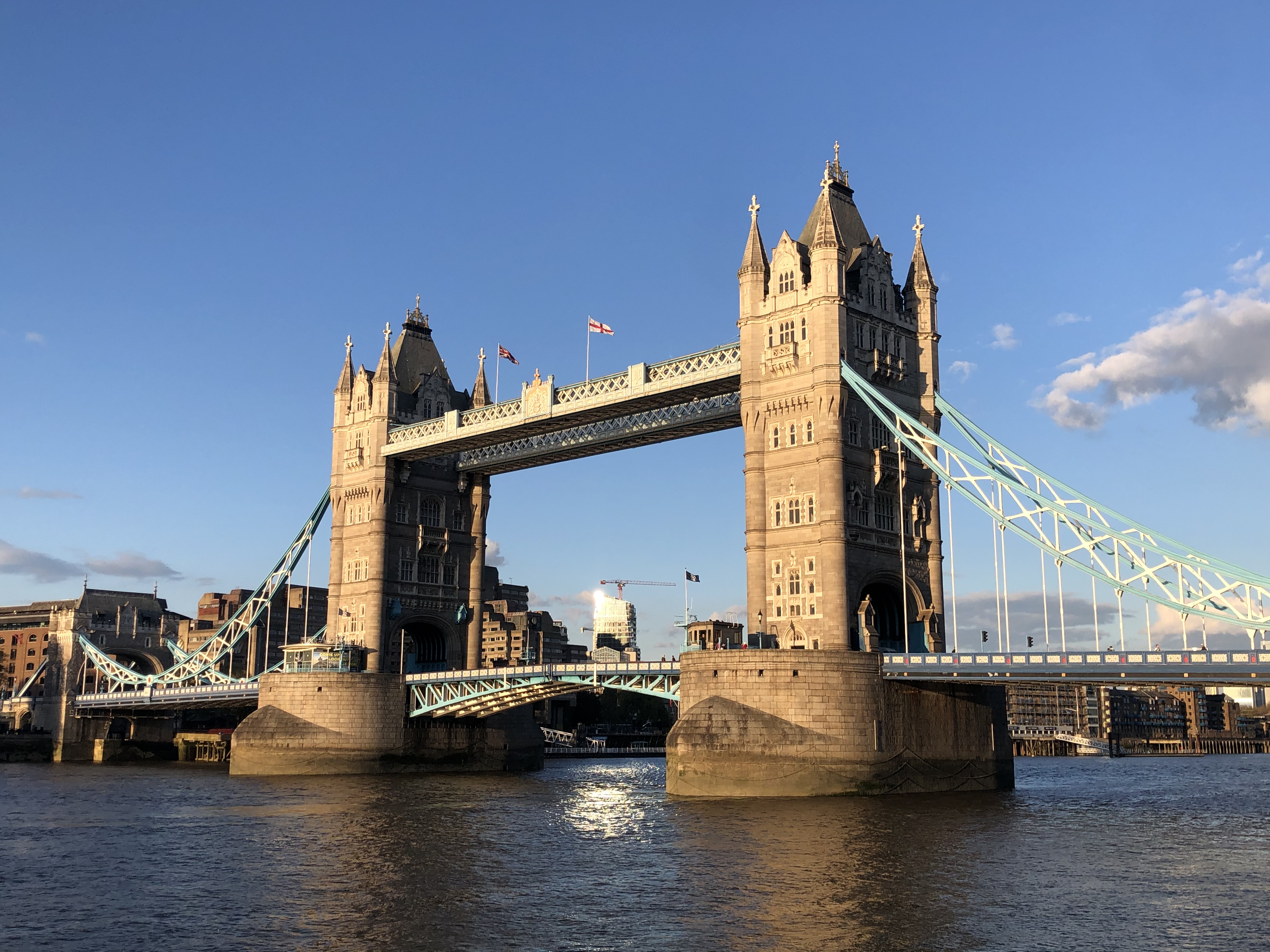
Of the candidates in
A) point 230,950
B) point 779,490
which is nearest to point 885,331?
point 779,490

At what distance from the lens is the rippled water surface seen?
30797 millimetres

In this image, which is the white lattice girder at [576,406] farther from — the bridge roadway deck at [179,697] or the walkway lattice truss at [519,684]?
the bridge roadway deck at [179,697]

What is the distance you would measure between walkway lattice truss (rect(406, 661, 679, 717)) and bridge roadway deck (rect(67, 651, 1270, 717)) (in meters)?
0.08

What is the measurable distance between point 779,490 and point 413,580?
38548 mm

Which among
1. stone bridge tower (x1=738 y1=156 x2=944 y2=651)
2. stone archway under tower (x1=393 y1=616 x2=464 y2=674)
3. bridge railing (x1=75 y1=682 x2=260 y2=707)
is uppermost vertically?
stone bridge tower (x1=738 y1=156 x2=944 y2=651)

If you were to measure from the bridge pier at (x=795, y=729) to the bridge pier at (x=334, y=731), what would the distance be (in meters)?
32.2

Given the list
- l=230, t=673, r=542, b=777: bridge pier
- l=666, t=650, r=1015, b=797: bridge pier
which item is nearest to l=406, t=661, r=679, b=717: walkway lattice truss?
l=230, t=673, r=542, b=777: bridge pier

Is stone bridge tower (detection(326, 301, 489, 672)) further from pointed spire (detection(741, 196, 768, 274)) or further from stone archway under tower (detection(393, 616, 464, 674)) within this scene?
pointed spire (detection(741, 196, 768, 274))

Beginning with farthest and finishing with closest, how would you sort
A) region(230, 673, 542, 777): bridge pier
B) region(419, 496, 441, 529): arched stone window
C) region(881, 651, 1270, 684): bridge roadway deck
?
region(419, 496, 441, 529): arched stone window < region(230, 673, 542, 777): bridge pier < region(881, 651, 1270, 684): bridge roadway deck

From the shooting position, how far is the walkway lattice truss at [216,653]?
10825cm

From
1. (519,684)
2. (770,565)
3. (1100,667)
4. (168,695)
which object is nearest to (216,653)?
(168,695)

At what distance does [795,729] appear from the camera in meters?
63.4

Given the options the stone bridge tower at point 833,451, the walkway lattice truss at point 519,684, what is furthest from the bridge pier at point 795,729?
the walkway lattice truss at point 519,684

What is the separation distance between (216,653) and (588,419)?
5714cm
